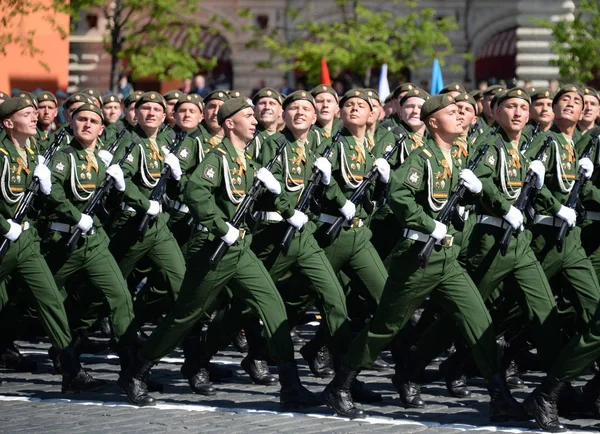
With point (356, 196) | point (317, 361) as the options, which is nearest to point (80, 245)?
point (356, 196)

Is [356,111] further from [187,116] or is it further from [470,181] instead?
[187,116]

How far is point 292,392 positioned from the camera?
10.2m

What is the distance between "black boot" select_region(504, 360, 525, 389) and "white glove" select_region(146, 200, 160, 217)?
2.64 metres

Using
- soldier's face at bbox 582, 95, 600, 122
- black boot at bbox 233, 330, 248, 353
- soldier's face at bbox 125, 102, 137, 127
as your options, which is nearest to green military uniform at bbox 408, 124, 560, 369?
black boot at bbox 233, 330, 248, 353

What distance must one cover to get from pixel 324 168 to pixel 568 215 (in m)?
1.61

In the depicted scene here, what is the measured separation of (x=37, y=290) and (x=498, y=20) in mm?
24268

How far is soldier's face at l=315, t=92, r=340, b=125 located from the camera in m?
13.4

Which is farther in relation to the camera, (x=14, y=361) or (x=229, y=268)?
(x=14, y=361)

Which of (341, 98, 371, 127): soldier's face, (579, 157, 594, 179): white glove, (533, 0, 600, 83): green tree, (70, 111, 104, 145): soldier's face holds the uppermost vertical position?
(533, 0, 600, 83): green tree

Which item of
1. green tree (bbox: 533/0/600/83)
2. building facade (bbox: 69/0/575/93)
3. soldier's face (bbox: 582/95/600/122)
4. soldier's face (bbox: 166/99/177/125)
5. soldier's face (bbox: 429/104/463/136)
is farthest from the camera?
building facade (bbox: 69/0/575/93)

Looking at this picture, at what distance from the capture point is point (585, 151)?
11039 mm

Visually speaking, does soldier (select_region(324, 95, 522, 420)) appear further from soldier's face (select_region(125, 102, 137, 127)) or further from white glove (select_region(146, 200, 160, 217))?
soldier's face (select_region(125, 102, 137, 127))

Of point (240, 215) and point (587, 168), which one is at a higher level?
point (587, 168)

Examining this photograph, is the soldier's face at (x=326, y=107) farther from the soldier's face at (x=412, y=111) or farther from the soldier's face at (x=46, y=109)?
the soldier's face at (x=46, y=109)
